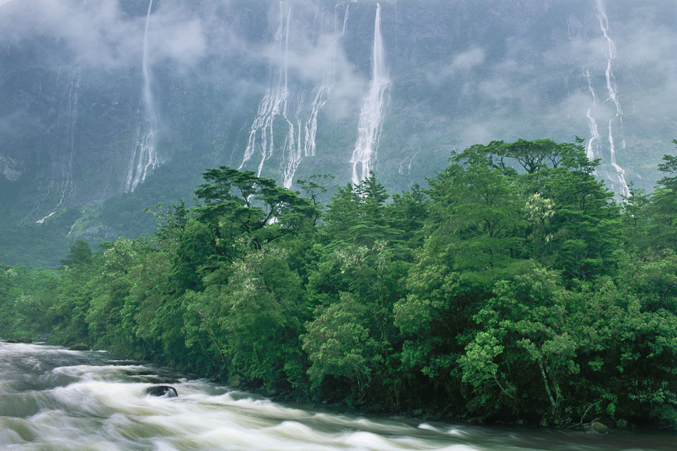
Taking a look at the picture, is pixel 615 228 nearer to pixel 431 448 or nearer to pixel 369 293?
pixel 369 293

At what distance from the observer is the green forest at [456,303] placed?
76.6 feet

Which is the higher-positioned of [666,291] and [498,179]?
[498,179]

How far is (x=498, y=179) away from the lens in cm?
2762

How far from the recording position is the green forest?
23359 mm

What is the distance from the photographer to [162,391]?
3209 cm

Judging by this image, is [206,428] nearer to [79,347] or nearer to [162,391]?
[162,391]

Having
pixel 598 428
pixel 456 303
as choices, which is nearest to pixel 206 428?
pixel 456 303

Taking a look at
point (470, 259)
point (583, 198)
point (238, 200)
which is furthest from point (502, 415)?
point (238, 200)

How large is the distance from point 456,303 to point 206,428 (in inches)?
606

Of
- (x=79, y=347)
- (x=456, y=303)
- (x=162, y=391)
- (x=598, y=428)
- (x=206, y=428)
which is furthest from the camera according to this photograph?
(x=79, y=347)

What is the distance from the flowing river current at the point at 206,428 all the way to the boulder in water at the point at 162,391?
64 cm

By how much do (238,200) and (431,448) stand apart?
2897 centimetres

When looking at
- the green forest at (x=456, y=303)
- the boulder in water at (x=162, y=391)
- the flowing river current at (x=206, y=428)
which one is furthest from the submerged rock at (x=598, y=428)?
the boulder in water at (x=162, y=391)

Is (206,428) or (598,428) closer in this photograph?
(598,428)
